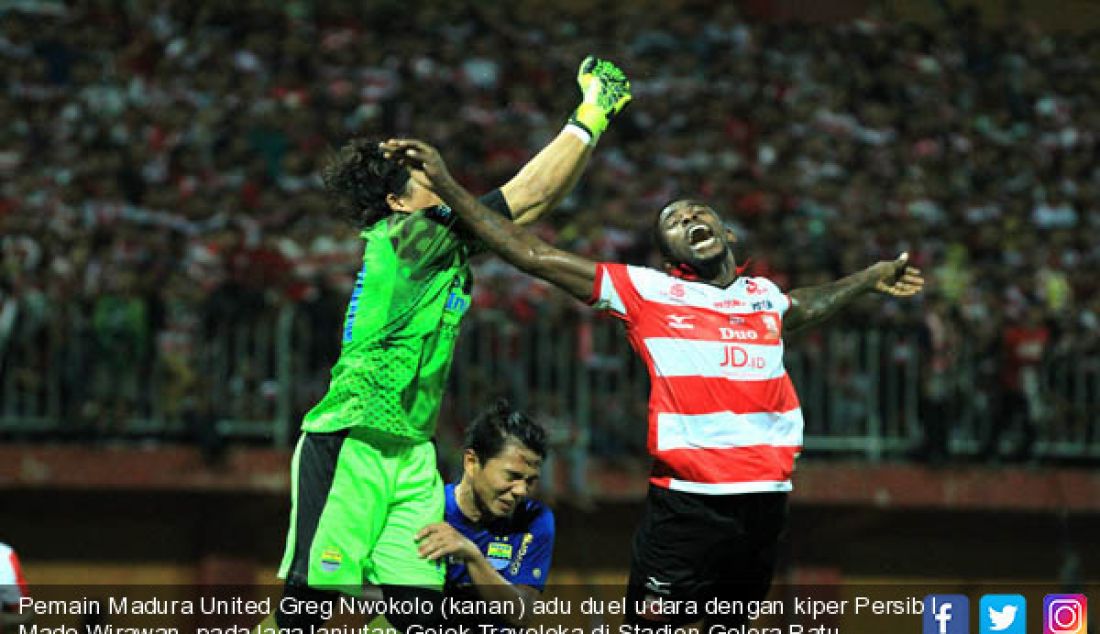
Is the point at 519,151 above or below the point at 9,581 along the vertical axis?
above

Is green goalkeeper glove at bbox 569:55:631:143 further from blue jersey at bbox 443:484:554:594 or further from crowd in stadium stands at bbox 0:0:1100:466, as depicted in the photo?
crowd in stadium stands at bbox 0:0:1100:466

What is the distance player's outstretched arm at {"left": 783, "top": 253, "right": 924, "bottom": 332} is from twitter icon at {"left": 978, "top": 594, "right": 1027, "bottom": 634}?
6.47 ft

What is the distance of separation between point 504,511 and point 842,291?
5.44 ft

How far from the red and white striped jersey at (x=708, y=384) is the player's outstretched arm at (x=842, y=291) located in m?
0.33

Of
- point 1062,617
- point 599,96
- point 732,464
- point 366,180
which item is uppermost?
point 599,96

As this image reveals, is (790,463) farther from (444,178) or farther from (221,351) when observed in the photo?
(221,351)

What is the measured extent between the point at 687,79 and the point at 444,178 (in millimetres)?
10491

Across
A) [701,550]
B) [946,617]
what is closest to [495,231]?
[701,550]

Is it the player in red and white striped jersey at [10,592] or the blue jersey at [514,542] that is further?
the blue jersey at [514,542]

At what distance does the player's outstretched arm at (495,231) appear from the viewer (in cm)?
590

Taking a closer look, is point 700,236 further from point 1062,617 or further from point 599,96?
point 1062,617

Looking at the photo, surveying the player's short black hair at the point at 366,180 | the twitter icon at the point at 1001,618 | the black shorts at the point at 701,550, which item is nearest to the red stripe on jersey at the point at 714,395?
the black shorts at the point at 701,550

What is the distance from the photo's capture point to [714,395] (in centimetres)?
622

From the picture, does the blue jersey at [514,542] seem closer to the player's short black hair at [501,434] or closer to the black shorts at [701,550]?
the player's short black hair at [501,434]
